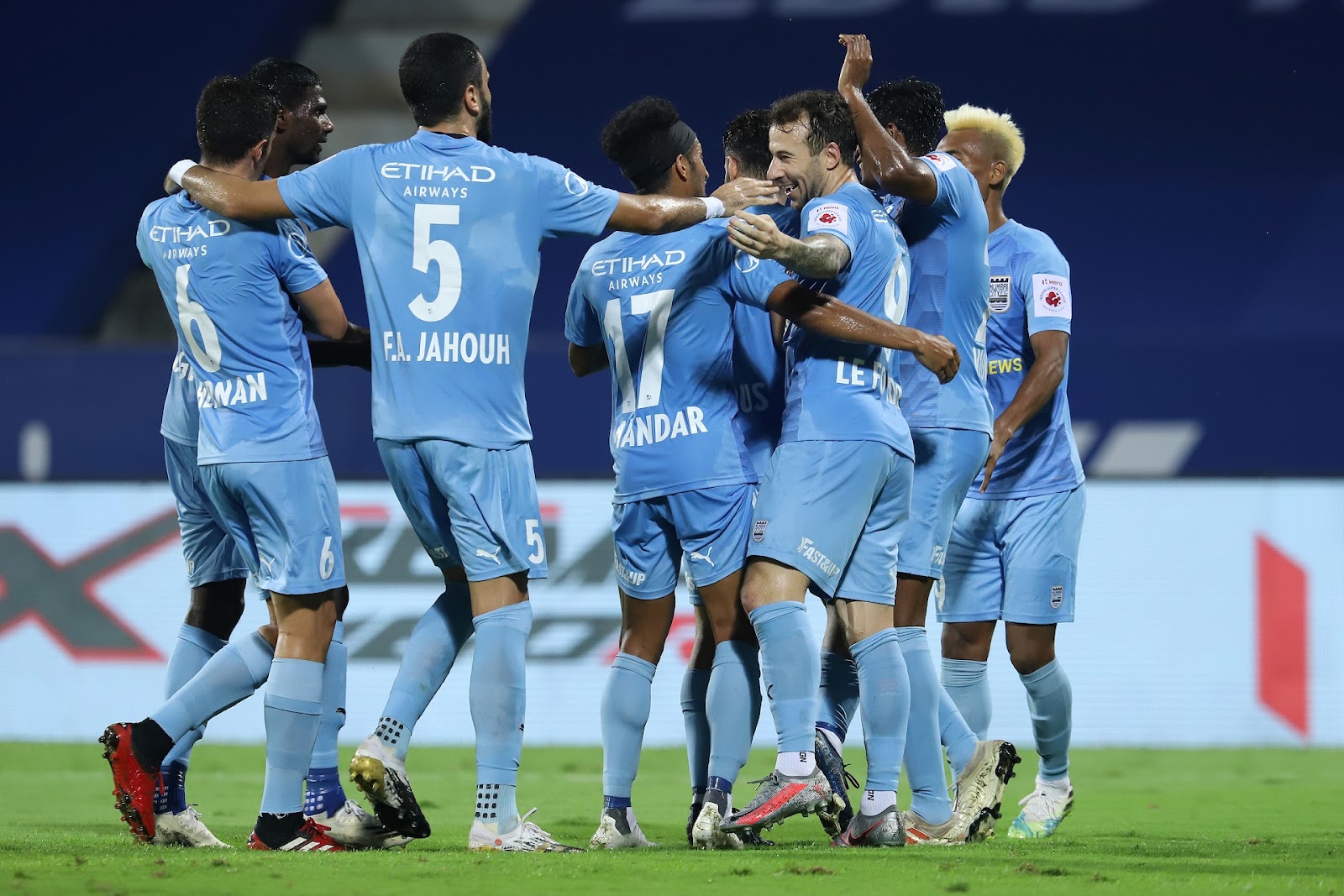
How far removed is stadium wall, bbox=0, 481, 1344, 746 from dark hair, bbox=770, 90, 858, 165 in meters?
4.27

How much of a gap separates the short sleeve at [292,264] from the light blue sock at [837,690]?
6.43 feet

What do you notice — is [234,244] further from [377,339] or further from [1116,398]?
[1116,398]

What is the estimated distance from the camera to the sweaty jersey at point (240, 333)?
4289 millimetres

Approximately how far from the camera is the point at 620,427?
14.8ft

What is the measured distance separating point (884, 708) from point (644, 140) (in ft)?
5.78

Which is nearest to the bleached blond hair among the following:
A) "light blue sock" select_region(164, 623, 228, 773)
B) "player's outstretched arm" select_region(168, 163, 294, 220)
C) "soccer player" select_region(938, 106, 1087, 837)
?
"soccer player" select_region(938, 106, 1087, 837)

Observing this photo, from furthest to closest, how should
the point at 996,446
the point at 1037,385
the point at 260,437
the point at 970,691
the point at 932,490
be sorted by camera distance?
1. the point at 970,691
2. the point at 1037,385
3. the point at 996,446
4. the point at 932,490
5. the point at 260,437

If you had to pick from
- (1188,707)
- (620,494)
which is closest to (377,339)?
(620,494)

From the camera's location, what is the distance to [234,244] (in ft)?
14.1

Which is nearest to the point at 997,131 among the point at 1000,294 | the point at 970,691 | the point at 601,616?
the point at 1000,294

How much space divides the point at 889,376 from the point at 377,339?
1.45 m

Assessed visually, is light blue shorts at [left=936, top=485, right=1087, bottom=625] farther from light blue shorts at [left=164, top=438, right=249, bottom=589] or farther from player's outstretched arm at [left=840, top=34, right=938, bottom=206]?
light blue shorts at [left=164, top=438, right=249, bottom=589]

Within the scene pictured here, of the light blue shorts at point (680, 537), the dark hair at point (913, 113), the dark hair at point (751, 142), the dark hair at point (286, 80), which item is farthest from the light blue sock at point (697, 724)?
the dark hair at point (286, 80)

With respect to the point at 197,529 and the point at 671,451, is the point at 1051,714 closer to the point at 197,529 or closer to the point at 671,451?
the point at 671,451
